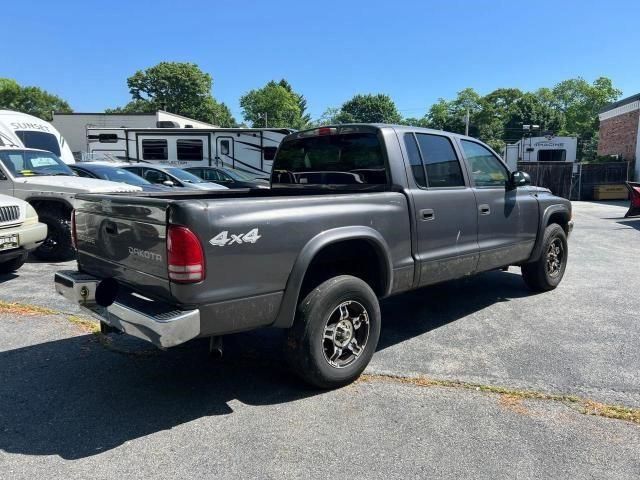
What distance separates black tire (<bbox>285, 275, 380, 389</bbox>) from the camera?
3.48 metres

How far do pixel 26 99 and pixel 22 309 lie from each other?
8578 cm

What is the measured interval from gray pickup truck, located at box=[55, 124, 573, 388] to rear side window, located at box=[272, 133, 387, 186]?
13mm

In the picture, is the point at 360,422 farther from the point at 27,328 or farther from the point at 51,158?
the point at 51,158

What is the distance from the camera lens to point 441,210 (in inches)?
178

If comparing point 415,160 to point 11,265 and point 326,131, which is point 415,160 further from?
point 11,265

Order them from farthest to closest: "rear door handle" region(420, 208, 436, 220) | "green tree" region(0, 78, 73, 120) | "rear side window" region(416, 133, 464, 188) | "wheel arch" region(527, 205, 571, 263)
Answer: "green tree" region(0, 78, 73, 120)
"wheel arch" region(527, 205, 571, 263)
"rear side window" region(416, 133, 464, 188)
"rear door handle" region(420, 208, 436, 220)

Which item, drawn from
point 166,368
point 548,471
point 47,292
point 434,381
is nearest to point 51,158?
point 47,292

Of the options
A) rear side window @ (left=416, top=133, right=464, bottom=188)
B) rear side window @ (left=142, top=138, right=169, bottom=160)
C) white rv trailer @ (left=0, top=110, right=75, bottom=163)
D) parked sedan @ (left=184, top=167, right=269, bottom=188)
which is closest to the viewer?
rear side window @ (left=416, top=133, right=464, bottom=188)

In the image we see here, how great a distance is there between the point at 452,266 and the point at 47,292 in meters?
5.01

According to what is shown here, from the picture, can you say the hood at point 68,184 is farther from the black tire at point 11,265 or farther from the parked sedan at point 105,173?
the parked sedan at point 105,173

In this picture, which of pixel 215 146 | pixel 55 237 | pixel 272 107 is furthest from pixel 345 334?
pixel 272 107

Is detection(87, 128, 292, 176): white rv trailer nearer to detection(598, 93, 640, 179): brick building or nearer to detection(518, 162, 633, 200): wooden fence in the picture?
detection(518, 162, 633, 200): wooden fence

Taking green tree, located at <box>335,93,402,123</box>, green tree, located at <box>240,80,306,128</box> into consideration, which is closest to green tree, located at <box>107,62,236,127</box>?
green tree, located at <box>240,80,306,128</box>

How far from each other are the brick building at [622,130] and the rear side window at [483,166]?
87.7 feet
